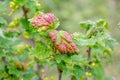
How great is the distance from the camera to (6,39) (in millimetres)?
1888

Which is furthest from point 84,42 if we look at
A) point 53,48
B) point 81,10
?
point 81,10

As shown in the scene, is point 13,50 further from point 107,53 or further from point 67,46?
point 67,46

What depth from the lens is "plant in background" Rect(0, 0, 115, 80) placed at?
1473mm

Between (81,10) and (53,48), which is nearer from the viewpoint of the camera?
(53,48)

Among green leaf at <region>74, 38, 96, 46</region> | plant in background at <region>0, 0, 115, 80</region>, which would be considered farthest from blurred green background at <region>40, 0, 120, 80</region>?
green leaf at <region>74, 38, 96, 46</region>

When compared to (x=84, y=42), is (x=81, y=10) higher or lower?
higher

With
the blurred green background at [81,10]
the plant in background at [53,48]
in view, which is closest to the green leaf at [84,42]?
the plant in background at [53,48]

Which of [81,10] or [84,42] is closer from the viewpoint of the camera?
[84,42]

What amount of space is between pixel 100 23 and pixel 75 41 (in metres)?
0.25

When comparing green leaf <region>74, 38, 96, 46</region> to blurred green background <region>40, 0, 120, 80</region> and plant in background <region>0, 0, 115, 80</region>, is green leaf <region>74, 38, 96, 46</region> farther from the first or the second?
blurred green background <region>40, 0, 120, 80</region>

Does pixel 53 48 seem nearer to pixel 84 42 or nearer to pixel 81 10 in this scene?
pixel 84 42

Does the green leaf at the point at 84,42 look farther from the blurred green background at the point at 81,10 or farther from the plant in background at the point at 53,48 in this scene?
the blurred green background at the point at 81,10

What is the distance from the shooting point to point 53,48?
4.97 ft

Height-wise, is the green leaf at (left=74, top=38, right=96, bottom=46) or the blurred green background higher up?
the blurred green background
